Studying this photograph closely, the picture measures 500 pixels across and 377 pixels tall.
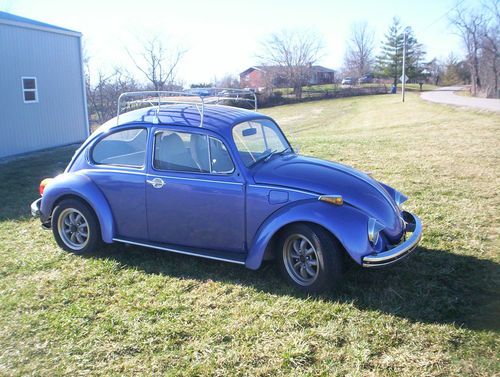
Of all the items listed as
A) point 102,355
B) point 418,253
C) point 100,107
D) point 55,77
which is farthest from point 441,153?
point 100,107

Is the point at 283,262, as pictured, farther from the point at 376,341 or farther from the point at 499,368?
the point at 499,368

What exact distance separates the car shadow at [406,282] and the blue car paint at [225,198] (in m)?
0.30

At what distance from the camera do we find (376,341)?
10.9 ft

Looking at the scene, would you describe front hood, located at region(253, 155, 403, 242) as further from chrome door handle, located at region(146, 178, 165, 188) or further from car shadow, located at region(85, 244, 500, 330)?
chrome door handle, located at region(146, 178, 165, 188)

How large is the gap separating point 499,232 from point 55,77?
15622mm

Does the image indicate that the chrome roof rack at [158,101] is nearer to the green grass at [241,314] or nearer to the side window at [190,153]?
the side window at [190,153]

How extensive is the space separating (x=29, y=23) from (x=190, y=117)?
1289cm

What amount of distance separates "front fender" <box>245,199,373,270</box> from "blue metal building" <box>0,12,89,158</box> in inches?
503

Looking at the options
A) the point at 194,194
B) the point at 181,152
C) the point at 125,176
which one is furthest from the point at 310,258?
the point at 125,176

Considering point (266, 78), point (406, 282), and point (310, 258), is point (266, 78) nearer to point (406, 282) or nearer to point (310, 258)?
point (406, 282)

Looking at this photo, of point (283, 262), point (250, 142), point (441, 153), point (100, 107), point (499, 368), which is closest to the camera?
point (499, 368)

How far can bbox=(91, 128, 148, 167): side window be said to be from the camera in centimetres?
484

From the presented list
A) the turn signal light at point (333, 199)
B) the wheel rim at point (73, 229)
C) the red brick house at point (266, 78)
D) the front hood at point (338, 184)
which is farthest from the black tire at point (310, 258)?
the red brick house at point (266, 78)

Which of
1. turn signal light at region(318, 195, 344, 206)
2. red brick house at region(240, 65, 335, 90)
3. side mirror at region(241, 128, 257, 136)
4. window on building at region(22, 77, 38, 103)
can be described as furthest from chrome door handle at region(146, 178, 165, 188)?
red brick house at region(240, 65, 335, 90)
